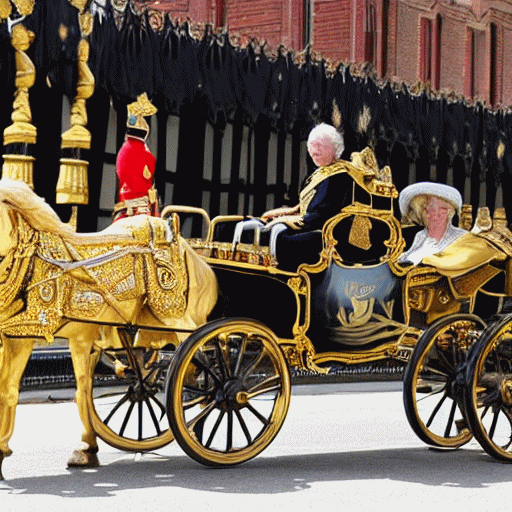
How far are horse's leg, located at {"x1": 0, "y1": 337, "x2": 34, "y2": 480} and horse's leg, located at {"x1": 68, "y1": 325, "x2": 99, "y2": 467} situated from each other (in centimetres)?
42

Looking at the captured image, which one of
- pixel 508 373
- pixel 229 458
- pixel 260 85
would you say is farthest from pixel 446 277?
pixel 260 85

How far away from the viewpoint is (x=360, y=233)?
26.9 feet

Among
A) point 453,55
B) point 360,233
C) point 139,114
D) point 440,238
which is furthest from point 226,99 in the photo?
point 453,55

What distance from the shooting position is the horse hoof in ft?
24.7

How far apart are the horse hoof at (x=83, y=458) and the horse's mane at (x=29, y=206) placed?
1349 mm

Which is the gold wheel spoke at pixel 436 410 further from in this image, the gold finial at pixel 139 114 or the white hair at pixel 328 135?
the gold finial at pixel 139 114

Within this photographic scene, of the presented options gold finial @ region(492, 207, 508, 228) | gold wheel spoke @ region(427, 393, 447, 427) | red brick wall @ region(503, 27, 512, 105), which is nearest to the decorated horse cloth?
gold wheel spoke @ region(427, 393, 447, 427)

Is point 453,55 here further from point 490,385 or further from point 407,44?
point 490,385

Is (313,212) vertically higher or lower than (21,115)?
lower

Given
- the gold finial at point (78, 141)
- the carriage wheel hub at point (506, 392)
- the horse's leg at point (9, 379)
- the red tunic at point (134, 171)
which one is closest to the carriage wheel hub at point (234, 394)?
the horse's leg at point (9, 379)

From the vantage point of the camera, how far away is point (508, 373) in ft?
27.0

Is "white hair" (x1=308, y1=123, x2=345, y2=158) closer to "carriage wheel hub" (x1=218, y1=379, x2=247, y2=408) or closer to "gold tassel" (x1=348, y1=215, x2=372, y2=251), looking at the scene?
"gold tassel" (x1=348, y1=215, x2=372, y2=251)

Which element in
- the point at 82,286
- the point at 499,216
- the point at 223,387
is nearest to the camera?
the point at 82,286

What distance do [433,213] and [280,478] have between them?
2742mm
